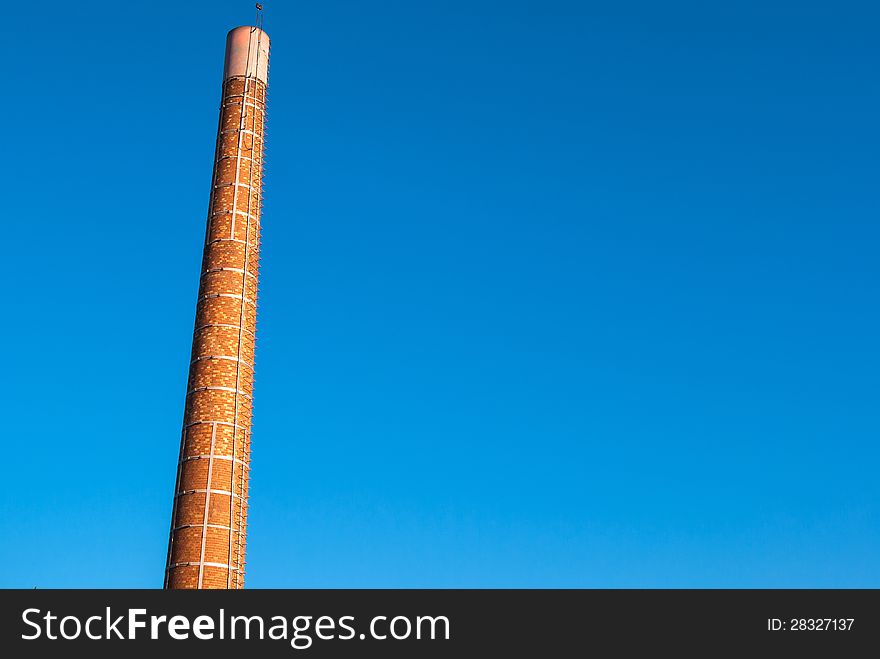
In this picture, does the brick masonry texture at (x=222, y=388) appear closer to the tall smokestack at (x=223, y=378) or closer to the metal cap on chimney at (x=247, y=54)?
the tall smokestack at (x=223, y=378)

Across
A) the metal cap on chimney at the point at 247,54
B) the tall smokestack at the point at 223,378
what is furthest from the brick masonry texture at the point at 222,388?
the metal cap on chimney at the point at 247,54

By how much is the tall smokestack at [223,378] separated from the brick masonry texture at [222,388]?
32mm

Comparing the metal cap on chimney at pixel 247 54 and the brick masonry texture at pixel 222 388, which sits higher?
the metal cap on chimney at pixel 247 54

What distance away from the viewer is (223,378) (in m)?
35.0

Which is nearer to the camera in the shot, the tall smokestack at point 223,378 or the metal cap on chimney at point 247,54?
the tall smokestack at point 223,378

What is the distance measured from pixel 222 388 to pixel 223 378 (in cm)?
36

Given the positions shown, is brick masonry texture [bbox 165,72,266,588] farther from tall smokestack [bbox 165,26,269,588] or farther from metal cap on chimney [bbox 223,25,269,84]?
metal cap on chimney [bbox 223,25,269,84]

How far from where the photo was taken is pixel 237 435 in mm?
34656

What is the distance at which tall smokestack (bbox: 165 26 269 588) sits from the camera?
33.2 metres

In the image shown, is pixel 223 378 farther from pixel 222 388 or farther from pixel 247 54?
pixel 247 54

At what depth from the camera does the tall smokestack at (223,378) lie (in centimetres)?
3319

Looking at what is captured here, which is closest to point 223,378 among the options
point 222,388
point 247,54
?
point 222,388
